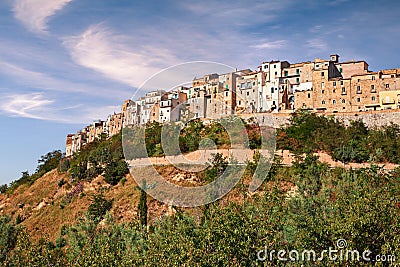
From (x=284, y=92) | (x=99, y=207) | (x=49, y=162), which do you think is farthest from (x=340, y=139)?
(x=49, y=162)

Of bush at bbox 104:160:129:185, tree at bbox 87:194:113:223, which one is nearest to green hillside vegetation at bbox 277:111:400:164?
bush at bbox 104:160:129:185

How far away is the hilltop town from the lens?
1558 inches

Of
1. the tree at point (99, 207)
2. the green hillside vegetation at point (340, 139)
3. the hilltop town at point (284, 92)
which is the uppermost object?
the hilltop town at point (284, 92)

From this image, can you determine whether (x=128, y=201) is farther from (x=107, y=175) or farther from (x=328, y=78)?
(x=328, y=78)

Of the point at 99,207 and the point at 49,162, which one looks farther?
the point at 49,162

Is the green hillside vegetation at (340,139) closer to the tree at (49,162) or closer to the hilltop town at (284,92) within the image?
the hilltop town at (284,92)

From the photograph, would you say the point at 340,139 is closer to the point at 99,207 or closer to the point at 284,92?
the point at 284,92

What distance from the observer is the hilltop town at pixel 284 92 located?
39562 millimetres

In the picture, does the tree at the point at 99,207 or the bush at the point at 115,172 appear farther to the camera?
the bush at the point at 115,172

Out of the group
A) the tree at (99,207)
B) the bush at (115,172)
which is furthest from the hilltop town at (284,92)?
the tree at (99,207)

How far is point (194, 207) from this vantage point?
Answer: 29.1 m

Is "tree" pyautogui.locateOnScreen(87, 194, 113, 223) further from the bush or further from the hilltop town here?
the hilltop town

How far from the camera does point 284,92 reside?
4462cm

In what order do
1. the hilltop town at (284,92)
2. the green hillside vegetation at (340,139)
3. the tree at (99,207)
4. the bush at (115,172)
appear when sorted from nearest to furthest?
the green hillside vegetation at (340,139)
the tree at (99,207)
the bush at (115,172)
the hilltop town at (284,92)
